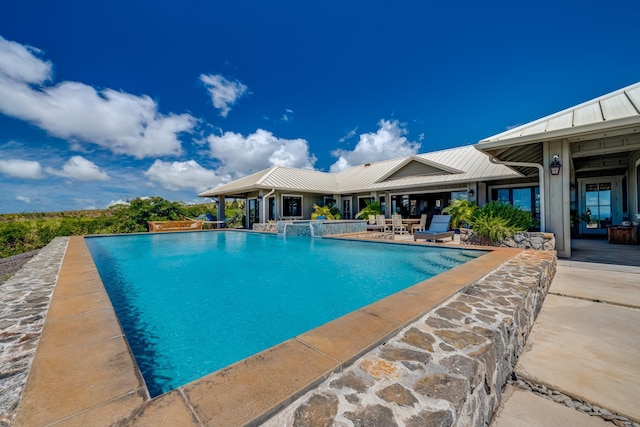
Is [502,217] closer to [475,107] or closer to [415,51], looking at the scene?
[415,51]

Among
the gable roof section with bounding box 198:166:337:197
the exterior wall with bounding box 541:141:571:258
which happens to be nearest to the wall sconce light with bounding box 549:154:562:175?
the exterior wall with bounding box 541:141:571:258

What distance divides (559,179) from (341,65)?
12341 millimetres

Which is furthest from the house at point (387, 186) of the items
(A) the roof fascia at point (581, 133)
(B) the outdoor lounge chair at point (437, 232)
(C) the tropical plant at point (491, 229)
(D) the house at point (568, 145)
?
(A) the roof fascia at point (581, 133)

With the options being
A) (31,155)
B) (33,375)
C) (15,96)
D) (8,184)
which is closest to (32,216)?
(8,184)

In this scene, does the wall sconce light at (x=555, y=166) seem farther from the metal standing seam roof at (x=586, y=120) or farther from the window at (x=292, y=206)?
the window at (x=292, y=206)

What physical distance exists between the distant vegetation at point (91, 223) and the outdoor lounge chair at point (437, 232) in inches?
603

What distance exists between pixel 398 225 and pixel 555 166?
23.0ft

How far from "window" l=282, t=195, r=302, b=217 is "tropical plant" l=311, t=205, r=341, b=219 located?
111cm

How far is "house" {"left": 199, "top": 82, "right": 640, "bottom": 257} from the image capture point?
670 centimetres

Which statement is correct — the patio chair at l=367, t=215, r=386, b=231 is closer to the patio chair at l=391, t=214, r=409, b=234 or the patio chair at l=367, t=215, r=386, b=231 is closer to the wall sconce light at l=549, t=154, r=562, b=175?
the patio chair at l=391, t=214, r=409, b=234

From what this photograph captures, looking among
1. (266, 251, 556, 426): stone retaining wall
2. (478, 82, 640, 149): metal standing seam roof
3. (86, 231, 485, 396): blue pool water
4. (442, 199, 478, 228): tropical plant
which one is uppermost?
(478, 82, 640, 149): metal standing seam roof

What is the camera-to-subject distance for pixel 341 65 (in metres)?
15.1

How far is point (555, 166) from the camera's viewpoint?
6.64m

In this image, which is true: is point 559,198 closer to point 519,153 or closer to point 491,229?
point 491,229
